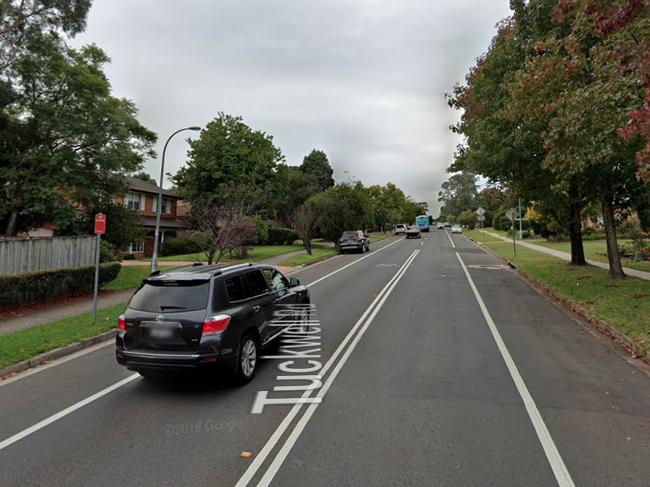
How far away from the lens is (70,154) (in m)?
15.9

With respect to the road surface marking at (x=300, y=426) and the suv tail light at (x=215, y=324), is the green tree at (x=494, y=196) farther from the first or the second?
the suv tail light at (x=215, y=324)

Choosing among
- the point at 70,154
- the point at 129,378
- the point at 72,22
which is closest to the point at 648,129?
the point at 129,378

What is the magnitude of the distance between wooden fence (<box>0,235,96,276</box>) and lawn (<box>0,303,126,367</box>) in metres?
3.45

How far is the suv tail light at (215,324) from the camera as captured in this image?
5439mm

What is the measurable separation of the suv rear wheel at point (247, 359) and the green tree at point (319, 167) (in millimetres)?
63379

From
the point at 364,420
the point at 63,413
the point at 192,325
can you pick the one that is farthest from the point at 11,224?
the point at 364,420

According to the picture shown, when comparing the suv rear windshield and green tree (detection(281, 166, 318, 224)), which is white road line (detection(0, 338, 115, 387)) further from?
green tree (detection(281, 166, 318, 224))

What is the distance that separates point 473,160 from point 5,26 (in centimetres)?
1820

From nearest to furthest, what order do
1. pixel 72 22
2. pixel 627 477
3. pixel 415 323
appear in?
pixel 627 477 → pixel 415 323 → pixel 72 22

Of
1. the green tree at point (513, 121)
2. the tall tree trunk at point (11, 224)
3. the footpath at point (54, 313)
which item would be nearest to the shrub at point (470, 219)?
the green tree at point (513, 121)

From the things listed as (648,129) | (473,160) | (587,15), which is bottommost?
(648,129)

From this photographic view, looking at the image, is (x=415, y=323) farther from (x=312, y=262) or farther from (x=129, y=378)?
(x=312, y=262)

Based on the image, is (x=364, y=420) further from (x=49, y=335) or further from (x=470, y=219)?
(x=470, y=219)

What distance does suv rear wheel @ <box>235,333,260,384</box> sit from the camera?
18.8 ft
